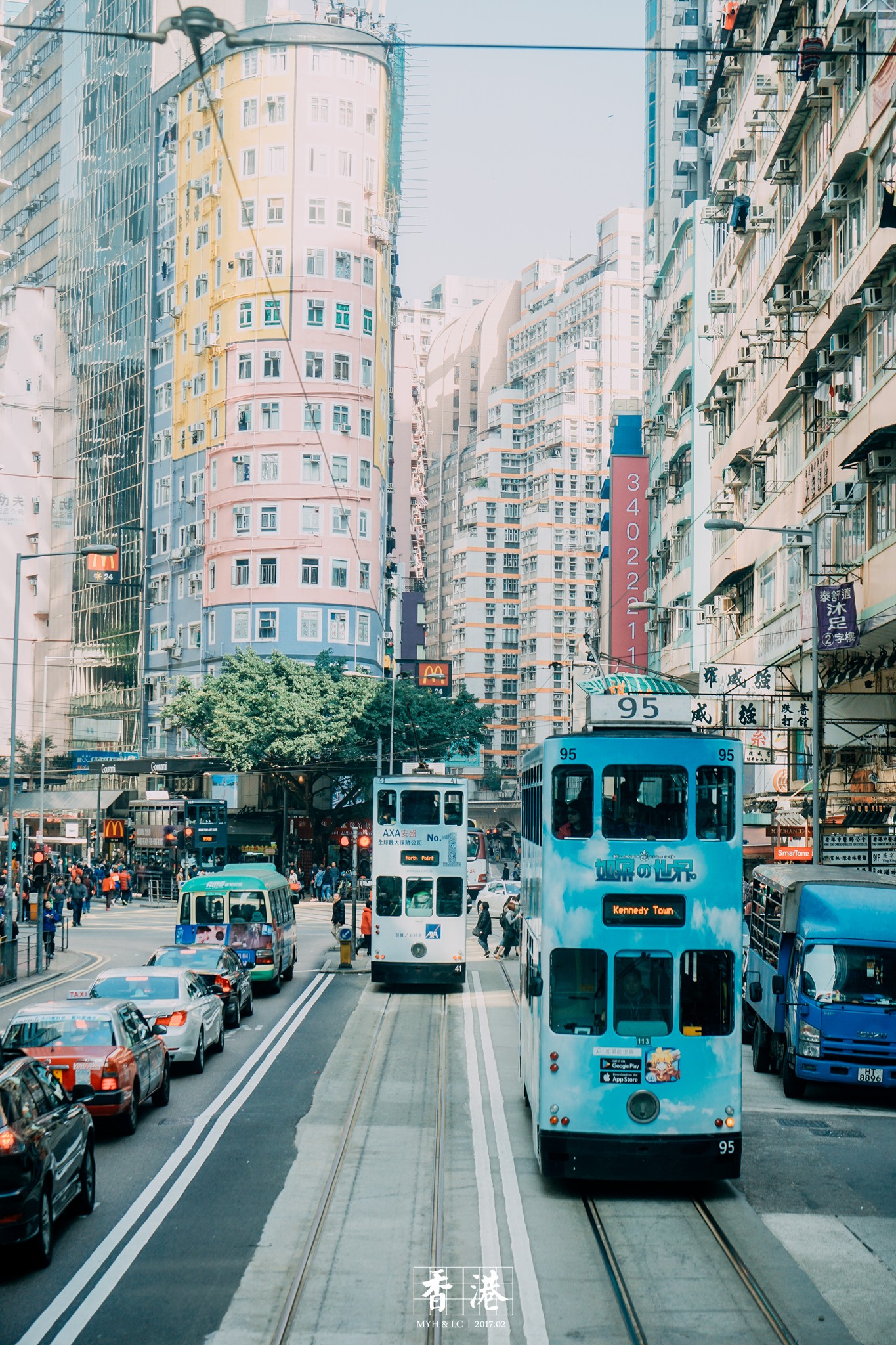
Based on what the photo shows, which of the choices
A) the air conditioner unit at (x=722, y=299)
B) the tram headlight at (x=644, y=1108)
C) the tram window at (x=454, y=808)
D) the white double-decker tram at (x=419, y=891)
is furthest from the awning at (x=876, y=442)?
the air conditioner unit at (x=722, y=299)

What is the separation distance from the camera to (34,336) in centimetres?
10806

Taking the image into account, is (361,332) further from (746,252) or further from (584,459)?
(584,459)

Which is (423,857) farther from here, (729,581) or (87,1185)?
(729,581)

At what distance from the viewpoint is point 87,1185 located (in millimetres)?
12625

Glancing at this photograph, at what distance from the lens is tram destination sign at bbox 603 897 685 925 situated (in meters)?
13.4

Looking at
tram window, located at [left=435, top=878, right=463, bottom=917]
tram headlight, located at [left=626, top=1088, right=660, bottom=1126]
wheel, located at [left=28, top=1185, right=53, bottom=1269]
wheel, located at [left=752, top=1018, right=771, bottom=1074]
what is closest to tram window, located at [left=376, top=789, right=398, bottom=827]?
tram window, located at [left=435, top=878, right=463, bottom=917]

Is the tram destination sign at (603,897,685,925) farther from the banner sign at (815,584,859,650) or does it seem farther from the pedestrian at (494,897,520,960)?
the pedestrian at (494,897,520,960)

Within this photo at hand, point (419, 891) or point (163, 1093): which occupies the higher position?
point (419, 891)

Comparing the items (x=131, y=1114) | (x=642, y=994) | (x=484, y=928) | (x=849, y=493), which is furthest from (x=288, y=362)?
(x=642, y=994)

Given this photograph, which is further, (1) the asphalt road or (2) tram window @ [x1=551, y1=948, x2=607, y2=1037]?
(2) tram window @ [x1=551, y1=948, x2=607, y2=1037]

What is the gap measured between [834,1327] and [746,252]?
39.1m

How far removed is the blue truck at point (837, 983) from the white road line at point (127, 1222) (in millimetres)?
7008

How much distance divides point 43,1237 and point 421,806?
1913cm

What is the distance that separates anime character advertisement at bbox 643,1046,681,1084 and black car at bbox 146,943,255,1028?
11.2 m
